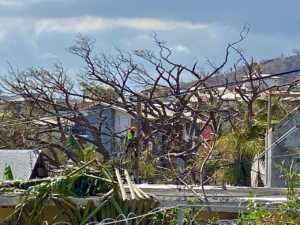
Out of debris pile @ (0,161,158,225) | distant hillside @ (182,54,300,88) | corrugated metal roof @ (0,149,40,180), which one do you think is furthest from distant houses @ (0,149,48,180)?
distant hillside @ (182,54,300,88)

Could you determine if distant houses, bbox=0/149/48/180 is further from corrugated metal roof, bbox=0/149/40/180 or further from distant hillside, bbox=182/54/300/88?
distant hillside, bbox=182/54/300/88

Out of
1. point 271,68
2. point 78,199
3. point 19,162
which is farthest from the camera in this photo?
point 271,68

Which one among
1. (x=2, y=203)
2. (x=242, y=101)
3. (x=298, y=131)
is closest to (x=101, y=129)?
(x=242, y=101)

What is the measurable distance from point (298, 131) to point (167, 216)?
667 centimetres

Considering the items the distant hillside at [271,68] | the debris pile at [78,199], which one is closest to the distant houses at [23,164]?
the debris pile at [78,199]

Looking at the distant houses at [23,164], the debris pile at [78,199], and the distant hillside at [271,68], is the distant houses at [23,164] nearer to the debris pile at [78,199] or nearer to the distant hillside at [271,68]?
the debris pile at [78,199]

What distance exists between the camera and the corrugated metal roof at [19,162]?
9.80m

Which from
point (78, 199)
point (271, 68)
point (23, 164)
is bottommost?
A: point (78, 199)

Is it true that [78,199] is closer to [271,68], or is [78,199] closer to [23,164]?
[23,164]

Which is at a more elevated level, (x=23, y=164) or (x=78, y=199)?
(x=23, y=164)

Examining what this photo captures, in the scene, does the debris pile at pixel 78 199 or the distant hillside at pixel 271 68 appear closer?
the debris pile at pixel 78 199

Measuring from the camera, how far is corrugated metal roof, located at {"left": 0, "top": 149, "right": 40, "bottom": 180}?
32.1 ft

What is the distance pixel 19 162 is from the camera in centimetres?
1015

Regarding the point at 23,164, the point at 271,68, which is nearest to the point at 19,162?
the point at 23,164
